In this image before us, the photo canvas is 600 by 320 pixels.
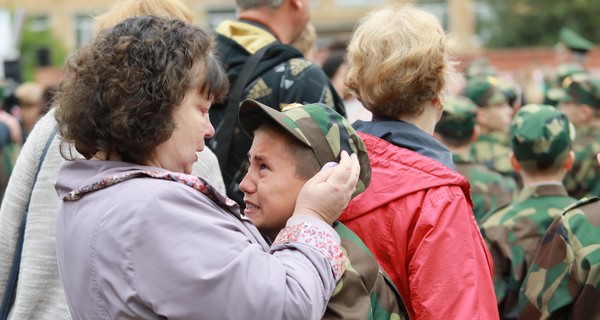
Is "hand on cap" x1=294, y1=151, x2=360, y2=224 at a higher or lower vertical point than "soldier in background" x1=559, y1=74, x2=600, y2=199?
higher

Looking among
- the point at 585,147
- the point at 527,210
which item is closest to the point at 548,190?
the point at 527,210

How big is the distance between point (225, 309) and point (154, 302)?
0.17 m

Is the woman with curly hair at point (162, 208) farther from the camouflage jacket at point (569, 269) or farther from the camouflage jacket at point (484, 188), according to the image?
the camouflage jacket at point (484, 188)

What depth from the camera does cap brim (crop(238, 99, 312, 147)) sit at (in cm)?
255

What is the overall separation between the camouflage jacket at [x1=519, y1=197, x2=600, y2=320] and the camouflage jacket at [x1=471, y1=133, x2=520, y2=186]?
3937 millimetres

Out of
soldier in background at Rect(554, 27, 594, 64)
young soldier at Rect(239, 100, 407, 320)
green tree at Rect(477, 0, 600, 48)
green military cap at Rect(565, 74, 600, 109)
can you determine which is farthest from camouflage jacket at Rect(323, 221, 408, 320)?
green tree at Rect(477, 0, 600, 48)

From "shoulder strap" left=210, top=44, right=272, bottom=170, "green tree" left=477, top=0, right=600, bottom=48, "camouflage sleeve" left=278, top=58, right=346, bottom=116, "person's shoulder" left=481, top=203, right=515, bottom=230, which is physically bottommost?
"green tree" left=477, top=0, right=600, bottom=48

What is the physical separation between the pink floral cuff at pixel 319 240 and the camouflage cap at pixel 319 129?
11.8 inches

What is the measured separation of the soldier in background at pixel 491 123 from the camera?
7.66 metres

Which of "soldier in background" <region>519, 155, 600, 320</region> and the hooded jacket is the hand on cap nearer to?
the hooded jacket

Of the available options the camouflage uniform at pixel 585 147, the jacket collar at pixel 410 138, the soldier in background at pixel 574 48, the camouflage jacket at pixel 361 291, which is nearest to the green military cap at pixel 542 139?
the jacket collar at pixel 410 138

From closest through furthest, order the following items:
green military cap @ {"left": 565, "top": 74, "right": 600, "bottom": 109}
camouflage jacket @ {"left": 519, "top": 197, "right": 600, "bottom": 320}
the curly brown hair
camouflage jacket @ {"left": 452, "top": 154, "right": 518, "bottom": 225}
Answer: the curly brown hair
camouflage jacket @ {"left": 519, "top": 197, "right": 600, "bottom": 320}
camouflage jacket @ {"left": 452, "top": 154, "right": 518, "bottom": 225}
green military cap @ {"left": 565, "top": 74, "right": 600, "bottom": 109}

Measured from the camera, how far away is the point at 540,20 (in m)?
41.3

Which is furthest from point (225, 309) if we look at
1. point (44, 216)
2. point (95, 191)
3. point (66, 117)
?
point (44, 216)
